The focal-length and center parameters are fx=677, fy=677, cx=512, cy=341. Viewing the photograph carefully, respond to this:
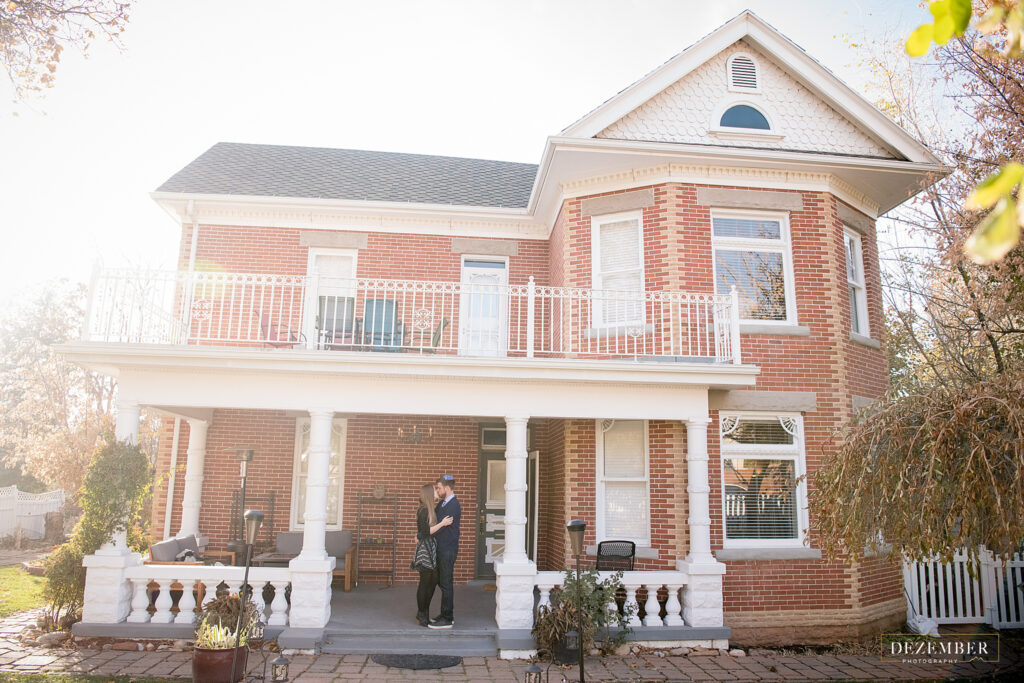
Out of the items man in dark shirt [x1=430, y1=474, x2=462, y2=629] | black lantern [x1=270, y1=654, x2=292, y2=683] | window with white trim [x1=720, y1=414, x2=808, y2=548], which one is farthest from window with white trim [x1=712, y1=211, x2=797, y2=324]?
black lantern [x1=270, y1=654, x2=292, y2=683]

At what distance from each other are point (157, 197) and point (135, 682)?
8796 mm

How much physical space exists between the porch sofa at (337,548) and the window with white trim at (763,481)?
598cm

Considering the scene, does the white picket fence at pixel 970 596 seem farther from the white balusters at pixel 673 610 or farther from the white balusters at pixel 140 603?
the white balusters at pixel 140 603

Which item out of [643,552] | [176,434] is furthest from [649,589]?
[176,434]

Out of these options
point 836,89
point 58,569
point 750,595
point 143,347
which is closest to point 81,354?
Answer: point 143,347

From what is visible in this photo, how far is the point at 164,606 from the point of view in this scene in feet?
27.9

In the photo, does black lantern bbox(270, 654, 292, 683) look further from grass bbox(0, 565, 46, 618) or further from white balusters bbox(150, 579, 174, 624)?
grass bbox(0, 565, 46, 618)

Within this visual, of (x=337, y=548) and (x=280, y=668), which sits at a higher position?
(x=337, y=548)

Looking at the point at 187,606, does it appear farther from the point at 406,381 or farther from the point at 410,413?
the point at 406,381

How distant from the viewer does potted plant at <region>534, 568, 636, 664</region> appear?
8.08m

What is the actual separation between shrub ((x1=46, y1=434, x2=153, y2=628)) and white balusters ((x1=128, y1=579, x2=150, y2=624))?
0.68 m

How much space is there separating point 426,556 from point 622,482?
3191 mm

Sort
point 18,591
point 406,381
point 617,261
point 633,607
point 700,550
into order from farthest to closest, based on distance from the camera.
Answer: point 18,591 < point 617,261 < point 406,381 < point 700,550 < point 633,607

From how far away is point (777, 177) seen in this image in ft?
36.1
